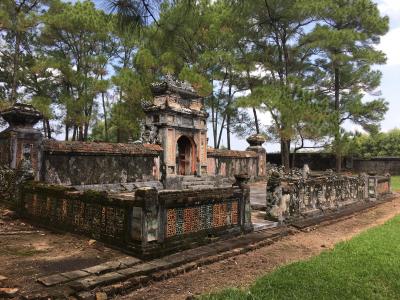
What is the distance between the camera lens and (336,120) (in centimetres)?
1980

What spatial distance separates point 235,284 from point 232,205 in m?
2.48

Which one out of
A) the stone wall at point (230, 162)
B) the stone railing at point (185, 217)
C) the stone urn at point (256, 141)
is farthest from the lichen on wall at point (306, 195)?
the stone urn at point (256, 141)

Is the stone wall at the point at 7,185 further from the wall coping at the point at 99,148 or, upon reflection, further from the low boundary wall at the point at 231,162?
the low boundary wall at the point at 231,162

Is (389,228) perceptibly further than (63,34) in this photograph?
No

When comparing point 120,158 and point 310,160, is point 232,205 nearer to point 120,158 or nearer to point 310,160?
point 120,158

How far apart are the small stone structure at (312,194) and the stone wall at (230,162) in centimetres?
646

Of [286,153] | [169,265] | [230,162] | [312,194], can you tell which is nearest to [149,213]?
[169,265]

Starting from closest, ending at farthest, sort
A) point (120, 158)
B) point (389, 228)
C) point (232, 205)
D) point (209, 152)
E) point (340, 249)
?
point (340, 249) → point (232, 205) → point (389, 228) → point (120, 158) → point (209, 152)

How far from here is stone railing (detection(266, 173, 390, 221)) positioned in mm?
8938

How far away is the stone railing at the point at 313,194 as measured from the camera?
8938 mm

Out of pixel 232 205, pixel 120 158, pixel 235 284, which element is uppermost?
pixel 120 158

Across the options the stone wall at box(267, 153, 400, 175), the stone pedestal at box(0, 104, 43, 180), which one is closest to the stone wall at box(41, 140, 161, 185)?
the stone pedestal at box(0, 104, 43, 180)

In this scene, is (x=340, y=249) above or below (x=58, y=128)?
below

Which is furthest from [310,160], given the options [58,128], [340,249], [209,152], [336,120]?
[340,249]
